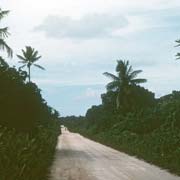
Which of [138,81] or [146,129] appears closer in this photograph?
[146,129]

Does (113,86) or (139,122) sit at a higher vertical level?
(113,86)

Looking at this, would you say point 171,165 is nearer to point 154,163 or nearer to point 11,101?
point 154,163

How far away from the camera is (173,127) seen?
160 feet

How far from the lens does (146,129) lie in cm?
6419

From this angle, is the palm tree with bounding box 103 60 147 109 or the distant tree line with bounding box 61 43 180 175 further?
the palm tree with bounding box 103 60 147 109

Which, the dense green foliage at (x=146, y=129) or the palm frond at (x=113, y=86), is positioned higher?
the palm frond at (x=113, y=86)

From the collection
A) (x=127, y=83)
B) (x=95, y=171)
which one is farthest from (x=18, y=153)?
(x=127, y=83)

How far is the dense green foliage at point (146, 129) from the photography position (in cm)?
3672

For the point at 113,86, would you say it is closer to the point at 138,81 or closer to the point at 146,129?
the point at 138,81

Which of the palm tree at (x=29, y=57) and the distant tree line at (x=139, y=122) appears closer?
the distant tree line at (x=139, y=122)

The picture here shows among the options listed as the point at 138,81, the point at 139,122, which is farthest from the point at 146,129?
the point at 138,81

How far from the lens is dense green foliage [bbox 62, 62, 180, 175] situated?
36.7m

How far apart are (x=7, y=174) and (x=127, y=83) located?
6107cm

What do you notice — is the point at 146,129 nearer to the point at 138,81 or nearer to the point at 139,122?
the point at 139,122
